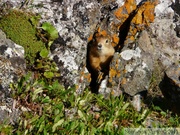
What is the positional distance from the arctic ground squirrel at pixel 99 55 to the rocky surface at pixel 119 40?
18 cm

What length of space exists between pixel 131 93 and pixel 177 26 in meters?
2.00

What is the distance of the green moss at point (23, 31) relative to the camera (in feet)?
28.0

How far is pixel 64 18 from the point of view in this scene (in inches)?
356

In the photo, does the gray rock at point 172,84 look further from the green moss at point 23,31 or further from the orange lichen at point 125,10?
the green moss at point 23,31

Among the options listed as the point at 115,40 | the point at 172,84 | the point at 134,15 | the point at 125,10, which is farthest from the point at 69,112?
the point at 125,10

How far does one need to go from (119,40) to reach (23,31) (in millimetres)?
2283

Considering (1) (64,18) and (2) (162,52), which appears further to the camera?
(2) (162,52)

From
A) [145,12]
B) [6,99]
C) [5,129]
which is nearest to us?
[5,129]

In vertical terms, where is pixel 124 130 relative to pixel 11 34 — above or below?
below

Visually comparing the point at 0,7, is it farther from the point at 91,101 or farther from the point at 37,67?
the point at 91,101

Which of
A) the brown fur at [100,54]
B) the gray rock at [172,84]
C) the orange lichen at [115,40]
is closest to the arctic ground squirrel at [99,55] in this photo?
the brown fur at [100,54]

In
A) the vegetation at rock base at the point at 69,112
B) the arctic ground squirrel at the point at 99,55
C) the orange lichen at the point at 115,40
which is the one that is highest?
the orange lichen at the point at 115,40

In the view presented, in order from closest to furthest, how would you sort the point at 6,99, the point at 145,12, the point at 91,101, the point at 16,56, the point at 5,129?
1. the point at 5,129
2. the point at 6,99
3. the point at 16,56
4. the point at 91,101
5. the point at 145,12

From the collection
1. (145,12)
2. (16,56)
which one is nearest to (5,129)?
(16,56)
